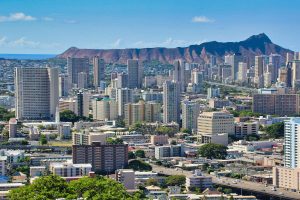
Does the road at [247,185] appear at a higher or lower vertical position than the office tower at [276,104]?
lower

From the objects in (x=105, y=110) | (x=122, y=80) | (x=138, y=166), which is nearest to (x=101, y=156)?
(x=138, y=166)

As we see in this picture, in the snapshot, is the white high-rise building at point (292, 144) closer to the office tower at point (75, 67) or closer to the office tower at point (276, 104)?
the office tower at point (276, 104)

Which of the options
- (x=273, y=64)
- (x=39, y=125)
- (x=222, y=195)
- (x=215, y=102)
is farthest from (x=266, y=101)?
(x=273, y=64)

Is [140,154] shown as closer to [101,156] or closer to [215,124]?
[101,156]

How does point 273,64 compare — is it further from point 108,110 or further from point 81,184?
point 81,184

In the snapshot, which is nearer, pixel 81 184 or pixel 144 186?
pixel 81 184

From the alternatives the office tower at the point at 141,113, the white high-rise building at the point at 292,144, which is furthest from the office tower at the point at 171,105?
the white high-rise building at the point at 292,144
